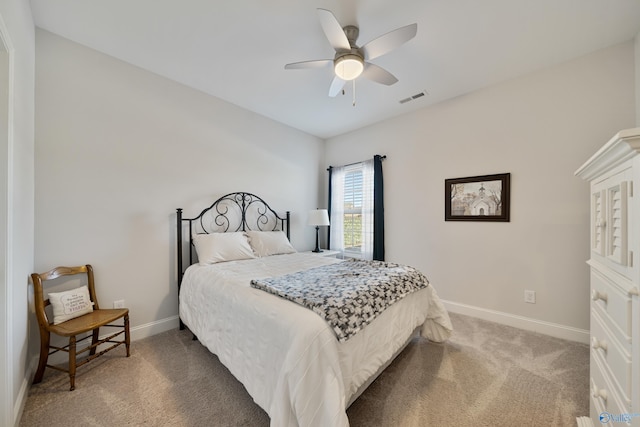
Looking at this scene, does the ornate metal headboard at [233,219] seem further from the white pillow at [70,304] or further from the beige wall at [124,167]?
the white pillow at [70,304]

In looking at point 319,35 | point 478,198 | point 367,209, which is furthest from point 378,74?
point 367,209

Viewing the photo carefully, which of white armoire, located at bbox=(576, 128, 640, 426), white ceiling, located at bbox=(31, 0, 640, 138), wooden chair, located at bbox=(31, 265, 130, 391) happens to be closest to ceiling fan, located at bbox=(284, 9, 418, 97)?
white ceiling, located at bbox=(31, 0, 640, 138)

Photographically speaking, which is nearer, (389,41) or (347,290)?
(347,290)

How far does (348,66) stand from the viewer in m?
1.94

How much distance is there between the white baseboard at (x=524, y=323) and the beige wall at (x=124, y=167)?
3.30m

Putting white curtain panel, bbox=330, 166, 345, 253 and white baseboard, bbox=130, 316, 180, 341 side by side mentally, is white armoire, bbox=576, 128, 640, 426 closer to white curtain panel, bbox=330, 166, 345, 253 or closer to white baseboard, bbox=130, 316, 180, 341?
white curtain panel, bbox=330, 166, 345, 253

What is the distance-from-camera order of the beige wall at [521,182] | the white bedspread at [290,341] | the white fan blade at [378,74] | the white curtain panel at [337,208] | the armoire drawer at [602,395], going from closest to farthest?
1. the armoire drawer at [602,395]
2. the white bedspread at [290,341]
3. the white fan blade at [378,74]
4. the beige wall at [521,182]
5. the white curtain panel at [337,208]

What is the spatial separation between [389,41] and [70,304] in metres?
3.14

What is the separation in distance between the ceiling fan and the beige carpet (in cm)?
241

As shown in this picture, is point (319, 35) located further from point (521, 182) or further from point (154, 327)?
point (154, 327)

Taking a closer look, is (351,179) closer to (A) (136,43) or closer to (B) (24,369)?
(A) (136,43)

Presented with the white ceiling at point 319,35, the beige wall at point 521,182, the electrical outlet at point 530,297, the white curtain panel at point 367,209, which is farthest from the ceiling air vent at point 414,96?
the electrical outlet at point 530,297

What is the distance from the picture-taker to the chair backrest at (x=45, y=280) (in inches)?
68.6

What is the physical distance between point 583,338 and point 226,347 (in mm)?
3214
